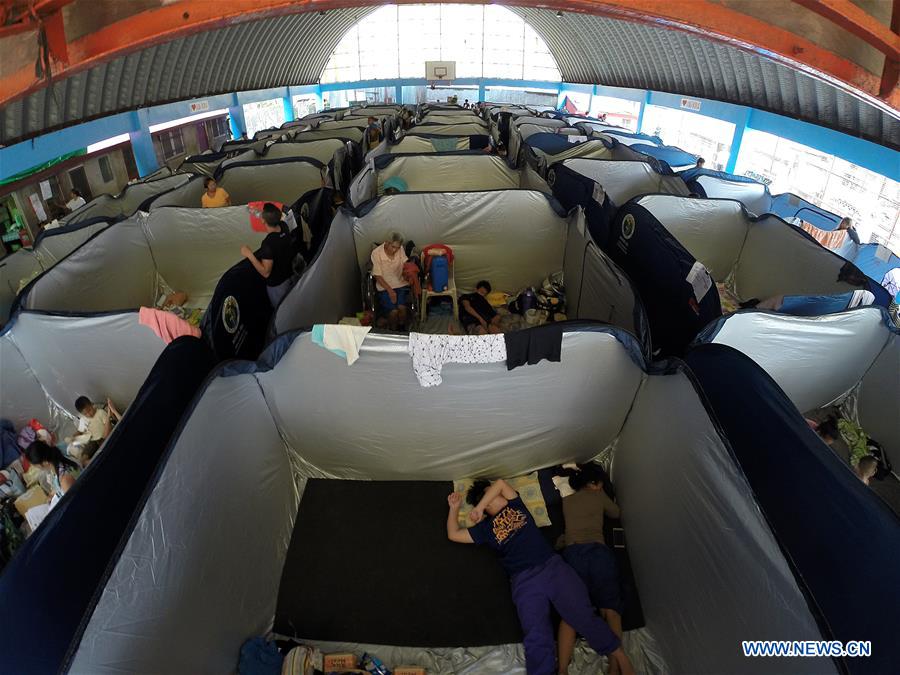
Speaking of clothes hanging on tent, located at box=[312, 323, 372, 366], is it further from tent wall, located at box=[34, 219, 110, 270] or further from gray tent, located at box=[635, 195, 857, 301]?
tent wall, located at box=[34, 219, 110, 270]


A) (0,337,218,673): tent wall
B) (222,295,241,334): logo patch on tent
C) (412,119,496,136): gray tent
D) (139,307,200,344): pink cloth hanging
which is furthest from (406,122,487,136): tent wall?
(0,337,218,673): tent wall

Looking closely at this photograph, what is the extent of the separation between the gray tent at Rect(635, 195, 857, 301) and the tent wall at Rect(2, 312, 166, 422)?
4.31m

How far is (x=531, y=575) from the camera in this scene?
2.48 meters

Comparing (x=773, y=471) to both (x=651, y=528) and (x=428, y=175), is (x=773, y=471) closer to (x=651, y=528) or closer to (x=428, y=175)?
(x=651, y=528)

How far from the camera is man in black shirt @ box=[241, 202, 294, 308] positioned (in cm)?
351

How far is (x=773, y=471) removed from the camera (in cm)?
183

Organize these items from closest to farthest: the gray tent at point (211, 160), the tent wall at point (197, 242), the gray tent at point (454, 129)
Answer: the tent wall at point (197, 242)
the gray tent at point (211, 160)
the gray tent at point (454, 129)

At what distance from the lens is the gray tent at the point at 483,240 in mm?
4164

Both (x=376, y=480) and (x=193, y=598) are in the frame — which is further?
(x=376, y=480)

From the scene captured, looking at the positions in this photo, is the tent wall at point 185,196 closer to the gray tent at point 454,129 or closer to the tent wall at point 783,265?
the gray tent at point 454,129

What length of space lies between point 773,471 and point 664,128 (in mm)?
16634

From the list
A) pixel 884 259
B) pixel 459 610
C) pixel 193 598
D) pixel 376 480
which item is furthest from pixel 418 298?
pixel 884 259

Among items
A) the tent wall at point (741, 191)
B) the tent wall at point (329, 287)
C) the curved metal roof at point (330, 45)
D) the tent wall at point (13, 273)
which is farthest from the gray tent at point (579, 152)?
the tent wall at point (13, 273)

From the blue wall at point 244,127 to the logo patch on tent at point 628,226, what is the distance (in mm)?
5669
